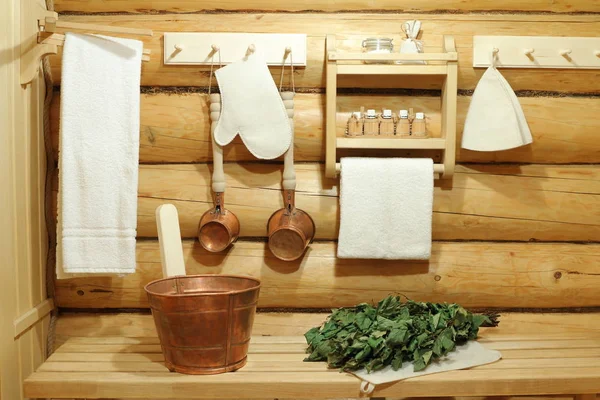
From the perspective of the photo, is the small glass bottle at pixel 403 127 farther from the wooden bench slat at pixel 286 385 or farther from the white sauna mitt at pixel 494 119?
the wooden bench slat at pixel 286 385

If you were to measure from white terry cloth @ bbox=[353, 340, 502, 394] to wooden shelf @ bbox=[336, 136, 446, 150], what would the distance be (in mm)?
668

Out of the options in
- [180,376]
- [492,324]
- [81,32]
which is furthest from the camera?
[492,324]

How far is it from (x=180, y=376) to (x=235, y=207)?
2.31ft

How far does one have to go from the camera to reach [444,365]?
82.0 inches

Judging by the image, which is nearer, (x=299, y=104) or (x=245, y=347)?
(x=245, y=347)

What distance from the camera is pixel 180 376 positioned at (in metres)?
2.01

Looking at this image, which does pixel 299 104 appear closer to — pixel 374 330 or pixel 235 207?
pixel 235 207

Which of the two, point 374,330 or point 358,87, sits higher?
point 358,87

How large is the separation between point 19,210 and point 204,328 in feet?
2.40

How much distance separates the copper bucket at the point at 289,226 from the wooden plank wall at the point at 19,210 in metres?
0.80

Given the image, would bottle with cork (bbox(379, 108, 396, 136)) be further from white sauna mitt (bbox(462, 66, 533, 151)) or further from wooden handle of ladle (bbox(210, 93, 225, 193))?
wooden handle of ladle (bbox(210, 93, 225, 193))

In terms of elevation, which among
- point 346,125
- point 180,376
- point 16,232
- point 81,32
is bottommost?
point 180,376

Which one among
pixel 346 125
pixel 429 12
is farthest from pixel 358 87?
pixel 429 12

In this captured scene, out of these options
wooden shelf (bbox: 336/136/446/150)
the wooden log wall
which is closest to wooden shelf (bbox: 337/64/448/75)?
the wooden log wall
